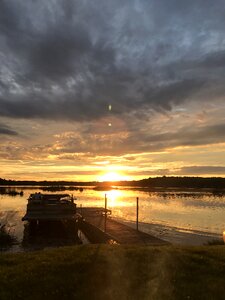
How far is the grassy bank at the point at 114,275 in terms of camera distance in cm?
974

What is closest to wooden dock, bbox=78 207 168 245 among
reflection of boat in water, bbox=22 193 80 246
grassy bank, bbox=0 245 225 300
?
reflection of boat in water, bbox=22 193 80 246

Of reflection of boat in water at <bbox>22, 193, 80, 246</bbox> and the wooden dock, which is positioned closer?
the wooden dock

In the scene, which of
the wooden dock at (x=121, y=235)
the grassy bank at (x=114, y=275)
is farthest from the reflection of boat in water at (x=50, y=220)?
the grassy bank at (x=114, y=275)

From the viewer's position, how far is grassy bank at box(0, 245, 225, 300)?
9.74m

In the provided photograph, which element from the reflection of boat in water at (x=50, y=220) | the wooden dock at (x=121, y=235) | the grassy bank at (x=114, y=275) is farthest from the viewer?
the reflection of boat in water at (x=50, y=220)

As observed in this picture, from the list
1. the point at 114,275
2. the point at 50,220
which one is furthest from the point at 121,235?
the point at 114,275

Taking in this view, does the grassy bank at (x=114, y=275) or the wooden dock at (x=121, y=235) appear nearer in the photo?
the grassy bank at (x=114, y=275)

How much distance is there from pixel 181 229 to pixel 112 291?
26.6 m

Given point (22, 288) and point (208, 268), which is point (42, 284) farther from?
point (208, 268)

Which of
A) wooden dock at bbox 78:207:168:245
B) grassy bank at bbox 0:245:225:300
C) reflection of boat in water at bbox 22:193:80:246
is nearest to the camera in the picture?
grassy bank at bbox 0:245:225:300

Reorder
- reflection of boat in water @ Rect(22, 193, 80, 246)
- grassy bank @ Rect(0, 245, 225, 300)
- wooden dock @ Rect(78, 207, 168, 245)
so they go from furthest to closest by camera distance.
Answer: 1. reflection of boat in water @ Rect(22, 193, 80, 246)
2. wooden dock @ Rect(78, 207, 168, 245)
3. grassy bank @ Rect(0, 245, 225, 300)

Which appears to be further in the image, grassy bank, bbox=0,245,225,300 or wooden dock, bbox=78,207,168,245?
wooden dock, bbox=78,207,168,245

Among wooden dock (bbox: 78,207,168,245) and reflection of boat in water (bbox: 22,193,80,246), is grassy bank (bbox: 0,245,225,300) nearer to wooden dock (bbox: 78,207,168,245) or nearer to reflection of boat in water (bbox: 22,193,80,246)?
wooden dock (bbox: 78,207,168,245)

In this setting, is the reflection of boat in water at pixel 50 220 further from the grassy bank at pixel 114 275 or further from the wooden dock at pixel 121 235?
the grassy bank at pixel 114 275
